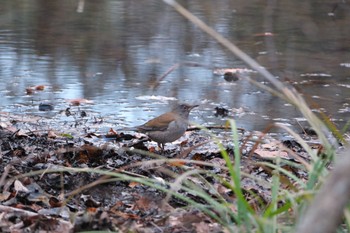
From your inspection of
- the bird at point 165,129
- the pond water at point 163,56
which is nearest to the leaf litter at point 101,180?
the bird at point 165,129

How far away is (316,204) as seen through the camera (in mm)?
1755

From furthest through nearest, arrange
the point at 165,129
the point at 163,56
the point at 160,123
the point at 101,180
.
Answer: the point at 163,56 < the point at 160,123 < the point at 165,129 < the point at 101,180

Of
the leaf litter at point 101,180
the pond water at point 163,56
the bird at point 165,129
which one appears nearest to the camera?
the leaf litter at point 101,180

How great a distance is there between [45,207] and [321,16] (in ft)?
33.5

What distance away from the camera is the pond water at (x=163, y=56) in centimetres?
774

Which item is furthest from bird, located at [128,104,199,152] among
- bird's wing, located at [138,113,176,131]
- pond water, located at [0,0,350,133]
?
pond water, located at [0,0,350,133]

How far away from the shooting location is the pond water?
7.74m

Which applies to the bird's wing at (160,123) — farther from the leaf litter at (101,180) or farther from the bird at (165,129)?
the leaf litter at (101,180)

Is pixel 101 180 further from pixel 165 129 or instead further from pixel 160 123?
pixel 160 123

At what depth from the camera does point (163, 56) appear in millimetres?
10109

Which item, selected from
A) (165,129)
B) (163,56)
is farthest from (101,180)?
(163,56)

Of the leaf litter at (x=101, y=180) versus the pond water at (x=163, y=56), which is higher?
the leaf litter at (x=101, y=180)

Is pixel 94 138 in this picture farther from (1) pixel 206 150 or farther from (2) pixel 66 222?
(2) pixel 66 222

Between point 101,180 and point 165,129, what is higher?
point 101,180
